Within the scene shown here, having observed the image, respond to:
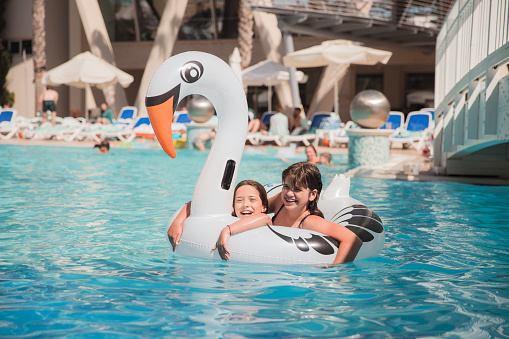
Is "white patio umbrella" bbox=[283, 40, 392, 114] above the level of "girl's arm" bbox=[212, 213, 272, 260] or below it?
above

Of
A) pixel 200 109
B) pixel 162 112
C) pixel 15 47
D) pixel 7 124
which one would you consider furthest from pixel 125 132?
pixel 15 47

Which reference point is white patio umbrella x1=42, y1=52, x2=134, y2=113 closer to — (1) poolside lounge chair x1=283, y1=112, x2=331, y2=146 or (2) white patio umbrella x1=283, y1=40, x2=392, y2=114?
(2) white patio umbrella x1=283, y1=40, x2=392, y2=114

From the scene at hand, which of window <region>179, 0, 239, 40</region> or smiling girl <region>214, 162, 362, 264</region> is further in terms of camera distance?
window <region>179, 0, 239, 40</region>

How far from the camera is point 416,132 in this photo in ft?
48.1

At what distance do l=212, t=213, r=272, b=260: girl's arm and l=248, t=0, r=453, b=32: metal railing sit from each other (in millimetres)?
13015

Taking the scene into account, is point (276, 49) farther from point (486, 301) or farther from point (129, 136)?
point (486, 301)

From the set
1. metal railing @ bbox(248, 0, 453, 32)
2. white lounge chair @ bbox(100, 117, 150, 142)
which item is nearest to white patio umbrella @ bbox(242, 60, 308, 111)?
metal railing @ bbox(248, 0, 453, 32)

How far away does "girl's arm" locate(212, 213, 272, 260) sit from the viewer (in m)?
3.97

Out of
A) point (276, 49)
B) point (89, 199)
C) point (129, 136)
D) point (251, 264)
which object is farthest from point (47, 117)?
point (251, 264)

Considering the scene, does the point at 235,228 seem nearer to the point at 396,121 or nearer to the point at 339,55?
the point at 339,55

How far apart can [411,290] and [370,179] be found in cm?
575

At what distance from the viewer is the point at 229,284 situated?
3637mm

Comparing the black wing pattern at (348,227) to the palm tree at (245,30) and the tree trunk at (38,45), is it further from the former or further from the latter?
the tree trunk at (38,45)

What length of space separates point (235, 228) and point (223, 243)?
126 millimetres
